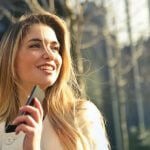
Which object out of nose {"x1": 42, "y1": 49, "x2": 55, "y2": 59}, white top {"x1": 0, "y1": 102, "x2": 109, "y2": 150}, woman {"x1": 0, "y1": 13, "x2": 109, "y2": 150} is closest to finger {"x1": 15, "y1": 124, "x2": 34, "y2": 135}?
woman {"x1": 0, "y1": 13, "x2": 109, "y2": 150}

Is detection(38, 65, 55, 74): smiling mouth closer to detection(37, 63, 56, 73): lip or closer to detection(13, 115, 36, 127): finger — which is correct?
detection(37, 63, 56, 73): lip

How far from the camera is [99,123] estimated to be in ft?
9.54

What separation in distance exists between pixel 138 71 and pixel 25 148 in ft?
50.2

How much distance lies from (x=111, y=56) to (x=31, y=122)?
1175 centimetres

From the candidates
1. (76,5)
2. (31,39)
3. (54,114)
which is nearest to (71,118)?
(54,114)

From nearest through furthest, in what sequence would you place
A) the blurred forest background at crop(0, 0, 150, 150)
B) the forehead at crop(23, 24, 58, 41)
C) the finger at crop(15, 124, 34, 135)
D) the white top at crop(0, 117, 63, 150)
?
1. the finger at crop(15, 124, 34, 135)
2. the white top at crop(0, 117, 63, 150)
3. the forehead at crop(23, 24, 58, 41)
4. the blurred forest background at crop(0, 0, 150, 150)

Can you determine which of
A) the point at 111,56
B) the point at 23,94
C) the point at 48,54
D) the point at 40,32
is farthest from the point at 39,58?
the point at 111,56

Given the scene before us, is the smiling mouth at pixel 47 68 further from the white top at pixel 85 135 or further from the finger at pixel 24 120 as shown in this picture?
the finger at pixel 24 120

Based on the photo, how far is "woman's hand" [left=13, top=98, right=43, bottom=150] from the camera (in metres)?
2.18

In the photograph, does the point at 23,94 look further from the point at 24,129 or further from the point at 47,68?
the point at 24,129

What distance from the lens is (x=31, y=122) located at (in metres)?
2.20

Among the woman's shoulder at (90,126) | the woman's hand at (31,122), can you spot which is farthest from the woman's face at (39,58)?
the woman's hand at (31,122)

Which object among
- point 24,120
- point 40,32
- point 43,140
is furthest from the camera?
point 40,32

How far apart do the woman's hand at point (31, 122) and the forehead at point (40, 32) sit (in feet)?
2.37
